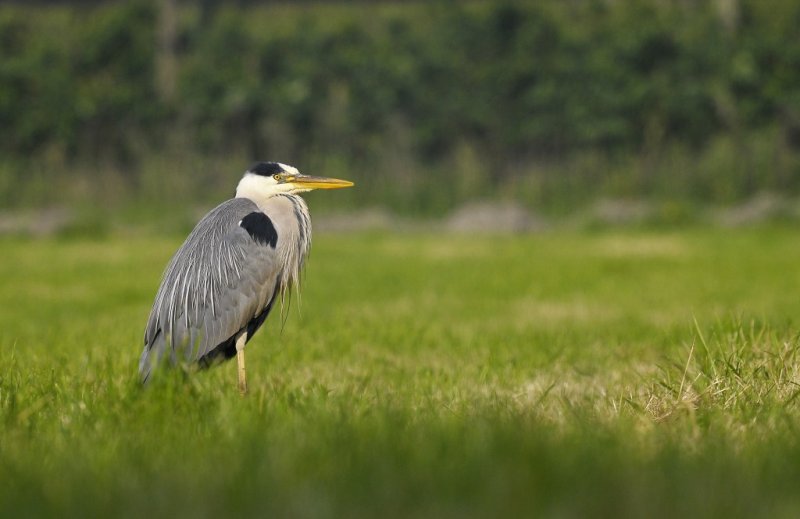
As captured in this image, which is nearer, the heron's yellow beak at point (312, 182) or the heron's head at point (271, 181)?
the heron's yellow beak at point (312, 182)

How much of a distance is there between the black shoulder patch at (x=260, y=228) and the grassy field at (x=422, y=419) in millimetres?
748

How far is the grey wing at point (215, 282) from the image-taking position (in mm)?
4918

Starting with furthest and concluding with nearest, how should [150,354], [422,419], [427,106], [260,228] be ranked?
[427,106] < [260,228] < [150,354] < [422,419]

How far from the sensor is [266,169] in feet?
16.7

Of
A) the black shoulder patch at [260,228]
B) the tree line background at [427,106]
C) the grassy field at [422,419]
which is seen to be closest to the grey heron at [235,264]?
the black shoulder patch at [260,228]

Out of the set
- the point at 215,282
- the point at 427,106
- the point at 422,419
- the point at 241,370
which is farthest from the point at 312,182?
the point at 427,106

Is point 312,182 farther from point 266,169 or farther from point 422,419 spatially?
point 422,419

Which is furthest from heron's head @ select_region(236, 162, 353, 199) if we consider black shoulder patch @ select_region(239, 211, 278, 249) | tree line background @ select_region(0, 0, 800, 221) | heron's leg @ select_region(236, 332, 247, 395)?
tree line background @ select_region(0, 0, 800, 221)

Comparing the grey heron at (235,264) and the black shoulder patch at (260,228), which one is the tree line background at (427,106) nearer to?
the grey heron at (235,264)

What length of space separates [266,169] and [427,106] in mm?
19397

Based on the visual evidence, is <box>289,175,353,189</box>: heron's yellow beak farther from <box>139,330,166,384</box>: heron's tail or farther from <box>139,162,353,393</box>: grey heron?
<box>139,330,166,384</box>: heron's tail

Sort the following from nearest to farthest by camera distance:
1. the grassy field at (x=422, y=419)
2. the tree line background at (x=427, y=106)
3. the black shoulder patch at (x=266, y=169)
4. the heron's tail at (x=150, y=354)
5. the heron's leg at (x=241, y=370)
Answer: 1. the grassy field at (x=422, y=419)
2. the heron's tail at (x=150, y=354)
3. the heron's leg at (x=241, y=370)
4. the black shoulder patch at (x=266, y=169)
5. the tree line background at (x=427, y=106)

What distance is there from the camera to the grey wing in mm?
4918

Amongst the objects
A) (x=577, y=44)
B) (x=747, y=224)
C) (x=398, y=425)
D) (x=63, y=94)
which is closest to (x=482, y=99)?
(x=577, y=44)
